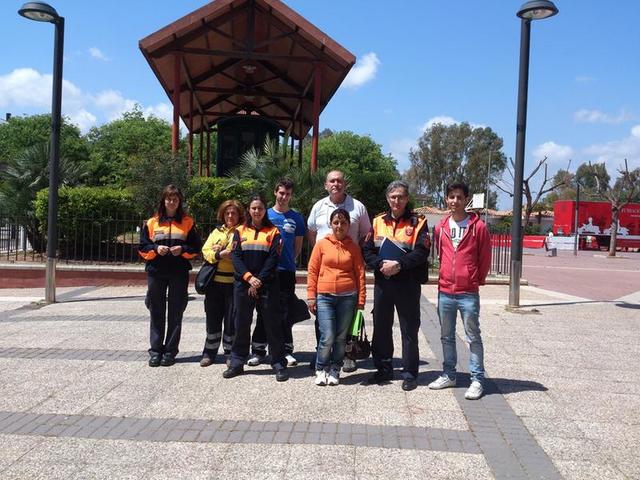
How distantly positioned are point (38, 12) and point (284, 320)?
702cm

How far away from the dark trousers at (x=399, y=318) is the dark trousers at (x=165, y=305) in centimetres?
192

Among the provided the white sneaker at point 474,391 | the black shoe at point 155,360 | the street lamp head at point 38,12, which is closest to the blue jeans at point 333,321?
the white sneaker at point 474,391

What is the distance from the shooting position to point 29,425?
13.9 ft

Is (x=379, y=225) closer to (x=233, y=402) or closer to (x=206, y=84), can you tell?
(x=233, y=402)

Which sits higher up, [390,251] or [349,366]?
[390,251]

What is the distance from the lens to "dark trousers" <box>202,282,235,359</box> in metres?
5.70

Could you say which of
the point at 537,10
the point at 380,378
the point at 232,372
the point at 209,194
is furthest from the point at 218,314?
the point at 209,194

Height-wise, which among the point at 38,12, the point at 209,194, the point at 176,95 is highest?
the point at 38,12

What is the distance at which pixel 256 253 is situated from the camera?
5285mm

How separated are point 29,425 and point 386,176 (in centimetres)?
1185

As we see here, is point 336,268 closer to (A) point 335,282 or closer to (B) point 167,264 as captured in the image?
(A) point 335,282

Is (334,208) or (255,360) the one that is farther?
(255,360)

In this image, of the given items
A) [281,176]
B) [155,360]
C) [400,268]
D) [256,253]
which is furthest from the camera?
[281,176]

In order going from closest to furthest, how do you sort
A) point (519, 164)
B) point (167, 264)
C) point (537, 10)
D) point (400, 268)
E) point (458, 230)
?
point (400, 268)
point (458, 230)
point (167, 264)
point (537, 10)
point (519, 164)
